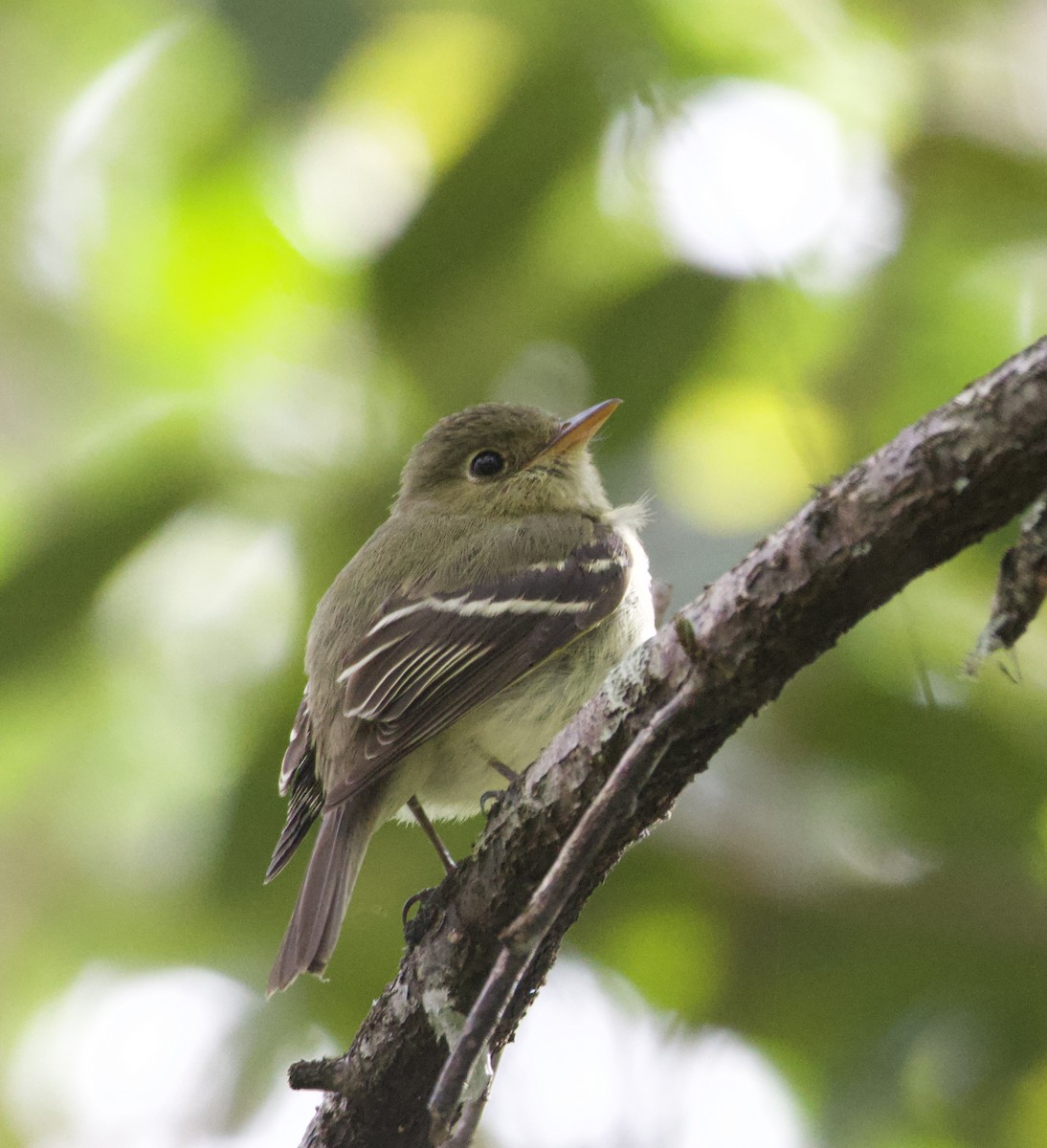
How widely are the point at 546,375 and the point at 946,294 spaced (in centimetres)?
133

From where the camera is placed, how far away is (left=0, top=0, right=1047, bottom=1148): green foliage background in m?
4.01

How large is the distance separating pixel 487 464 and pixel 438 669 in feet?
3.93

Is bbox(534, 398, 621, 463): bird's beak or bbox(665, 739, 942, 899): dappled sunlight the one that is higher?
bbox(534, 398, 621, 463): bird's beak

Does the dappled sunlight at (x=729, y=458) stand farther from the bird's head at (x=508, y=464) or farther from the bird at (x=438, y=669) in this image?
the bird at (x=438, y=669)

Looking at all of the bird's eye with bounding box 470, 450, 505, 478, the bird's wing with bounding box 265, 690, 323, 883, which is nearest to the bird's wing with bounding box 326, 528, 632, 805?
the bird's wing with bounding box 265, 690, 323, 883

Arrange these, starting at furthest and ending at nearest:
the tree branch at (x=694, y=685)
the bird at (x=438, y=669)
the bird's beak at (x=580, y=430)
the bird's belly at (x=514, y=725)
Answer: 1. the bird's beak at (x=580, y=430)
2. the bird's belly at (x=514, y=725)
3. the bird at (x=438, y=669)
4. the tree branch at (x=694, y=685)

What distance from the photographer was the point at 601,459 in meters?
4.70

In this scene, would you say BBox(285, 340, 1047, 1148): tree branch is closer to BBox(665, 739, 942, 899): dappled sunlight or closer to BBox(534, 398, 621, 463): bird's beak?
BBox(665, 739, 942, 899): dappled sunlight

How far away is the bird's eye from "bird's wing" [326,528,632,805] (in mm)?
757

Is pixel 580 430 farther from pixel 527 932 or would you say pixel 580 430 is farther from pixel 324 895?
pixel 527 932

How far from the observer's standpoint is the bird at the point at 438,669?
333 cm

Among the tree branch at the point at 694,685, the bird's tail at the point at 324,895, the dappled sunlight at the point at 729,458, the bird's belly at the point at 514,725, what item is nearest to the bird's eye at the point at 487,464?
the dappled sunlight at the point at 729,458

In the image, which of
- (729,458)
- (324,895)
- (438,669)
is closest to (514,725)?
(438,669)

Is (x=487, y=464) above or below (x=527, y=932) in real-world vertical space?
above
